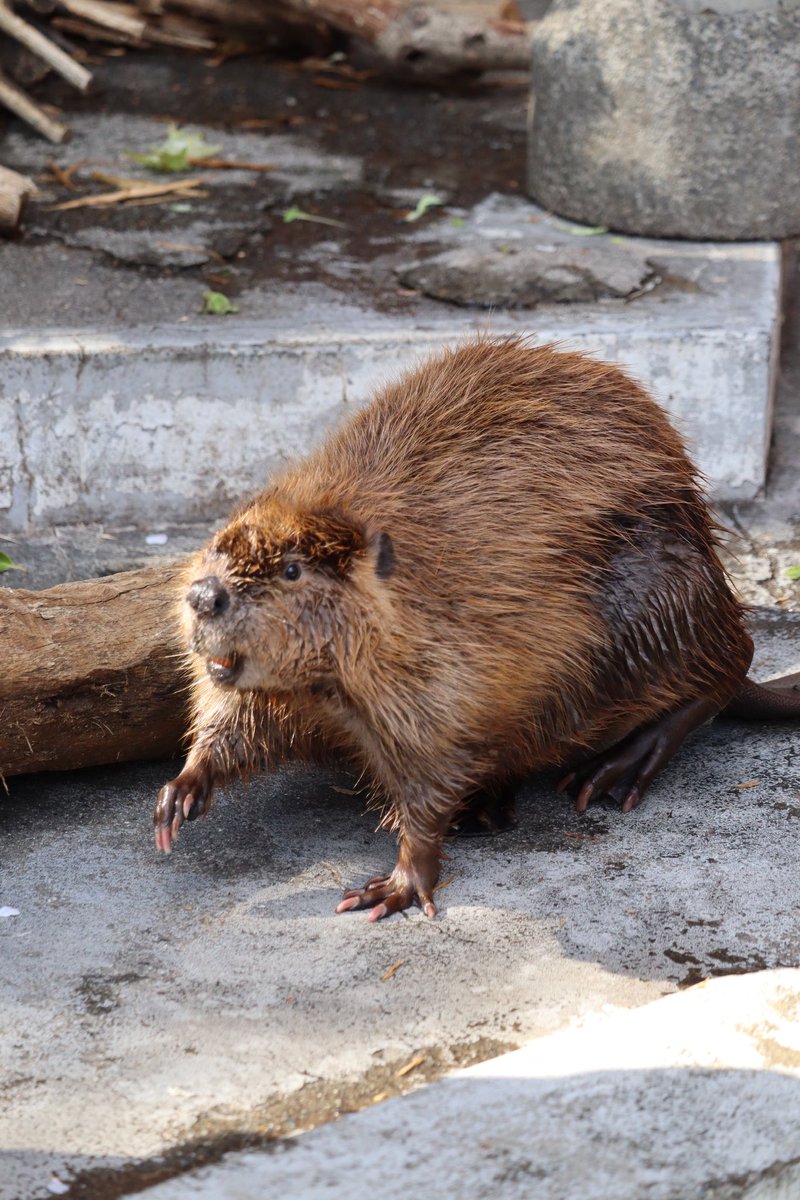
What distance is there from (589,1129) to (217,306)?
2780 millimetres

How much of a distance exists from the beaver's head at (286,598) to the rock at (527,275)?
1836 mm

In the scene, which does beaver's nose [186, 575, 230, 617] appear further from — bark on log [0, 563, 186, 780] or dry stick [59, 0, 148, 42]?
dry stick [59, 0, 148, 42]

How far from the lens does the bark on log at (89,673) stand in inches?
114

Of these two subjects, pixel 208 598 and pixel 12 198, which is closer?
pixel 208 598

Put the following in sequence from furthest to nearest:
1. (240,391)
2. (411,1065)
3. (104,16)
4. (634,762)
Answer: (104,16) → (240,391) → (634,762) → (411,1065)

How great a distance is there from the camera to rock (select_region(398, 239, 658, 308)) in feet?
14.3

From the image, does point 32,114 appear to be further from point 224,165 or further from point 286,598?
point 286,598

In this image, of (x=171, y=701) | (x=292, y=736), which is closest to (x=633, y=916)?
(x=292, y=736)

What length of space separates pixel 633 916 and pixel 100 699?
1.10 metres

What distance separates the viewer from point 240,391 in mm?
4082

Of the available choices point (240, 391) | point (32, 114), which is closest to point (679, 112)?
point (240, 391)

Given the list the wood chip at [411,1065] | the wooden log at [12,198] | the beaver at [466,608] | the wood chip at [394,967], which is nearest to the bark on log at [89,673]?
the beaver at [466,608]

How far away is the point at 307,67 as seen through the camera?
21.3 feet

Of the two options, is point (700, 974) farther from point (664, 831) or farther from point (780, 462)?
point (780, 462)
